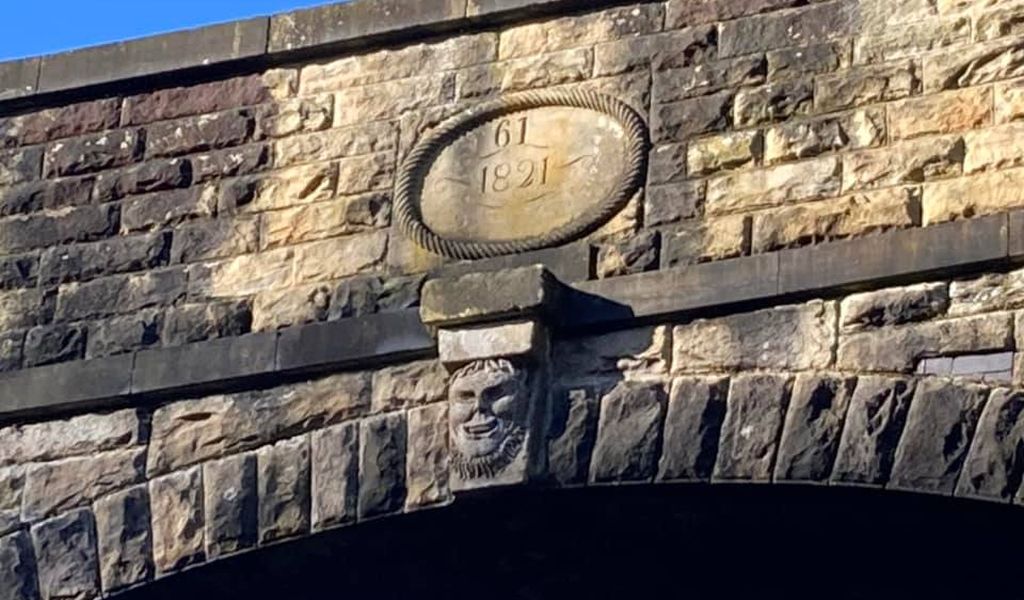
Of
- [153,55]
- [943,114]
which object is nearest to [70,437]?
[153,55]

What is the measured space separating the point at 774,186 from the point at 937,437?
113 centimetres

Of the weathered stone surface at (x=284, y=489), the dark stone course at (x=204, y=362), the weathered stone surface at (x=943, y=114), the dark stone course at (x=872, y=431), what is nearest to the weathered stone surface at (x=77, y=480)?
the dark stone course at (x=204, y=362)

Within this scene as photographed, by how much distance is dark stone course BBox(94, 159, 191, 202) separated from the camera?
31.3 feet

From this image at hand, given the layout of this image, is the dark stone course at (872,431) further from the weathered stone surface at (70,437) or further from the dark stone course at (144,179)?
the dark stone course at (144,179)

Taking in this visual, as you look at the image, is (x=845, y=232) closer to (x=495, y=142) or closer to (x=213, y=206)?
(x=495, y=142)

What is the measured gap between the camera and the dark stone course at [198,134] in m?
9.53

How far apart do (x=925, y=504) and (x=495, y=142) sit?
6.77 feet

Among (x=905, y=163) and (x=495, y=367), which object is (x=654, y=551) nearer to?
(x=495, y=367)

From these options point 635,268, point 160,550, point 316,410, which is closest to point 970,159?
point 635,268

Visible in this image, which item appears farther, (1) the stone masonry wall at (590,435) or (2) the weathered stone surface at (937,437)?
(1) the stone masonry wall at (590,435)

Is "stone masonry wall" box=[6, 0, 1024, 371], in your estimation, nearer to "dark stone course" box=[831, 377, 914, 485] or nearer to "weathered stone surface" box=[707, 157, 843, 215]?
"weathered stone surface" box=[707, 157, 843, 215]

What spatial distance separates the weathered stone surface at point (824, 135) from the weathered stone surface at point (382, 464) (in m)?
1.47

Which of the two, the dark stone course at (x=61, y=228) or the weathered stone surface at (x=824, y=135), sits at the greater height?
the weathered stone surface at (x=824, y=135)

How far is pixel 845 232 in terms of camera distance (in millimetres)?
8352
